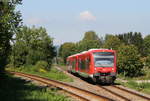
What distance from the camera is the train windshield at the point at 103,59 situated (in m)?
24.8

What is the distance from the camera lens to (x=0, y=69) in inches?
890

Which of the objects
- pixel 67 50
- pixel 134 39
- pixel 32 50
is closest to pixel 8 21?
pixel 32 50

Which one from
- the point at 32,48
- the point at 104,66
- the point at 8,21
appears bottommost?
the point at 104,66

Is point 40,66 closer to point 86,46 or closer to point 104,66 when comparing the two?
point 104,66

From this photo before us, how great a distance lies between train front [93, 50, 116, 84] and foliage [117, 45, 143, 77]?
85.4ft

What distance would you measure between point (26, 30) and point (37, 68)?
790 inches

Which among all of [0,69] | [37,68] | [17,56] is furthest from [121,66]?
[0,69]

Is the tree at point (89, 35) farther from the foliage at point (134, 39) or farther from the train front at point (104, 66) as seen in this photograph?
the train front at point (104, 66)

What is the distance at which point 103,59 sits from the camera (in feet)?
A: 81.8

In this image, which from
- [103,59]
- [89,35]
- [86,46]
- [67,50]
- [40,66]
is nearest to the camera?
[103,59]

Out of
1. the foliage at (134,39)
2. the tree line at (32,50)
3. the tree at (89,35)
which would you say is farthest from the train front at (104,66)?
the tree at (89,35)

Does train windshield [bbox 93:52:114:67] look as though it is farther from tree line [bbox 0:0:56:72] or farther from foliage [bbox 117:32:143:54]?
foliage [bbox 117:32:143:54]

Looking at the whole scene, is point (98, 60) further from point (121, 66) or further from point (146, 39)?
point (146, 39)

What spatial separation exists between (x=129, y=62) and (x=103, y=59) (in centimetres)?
2649
